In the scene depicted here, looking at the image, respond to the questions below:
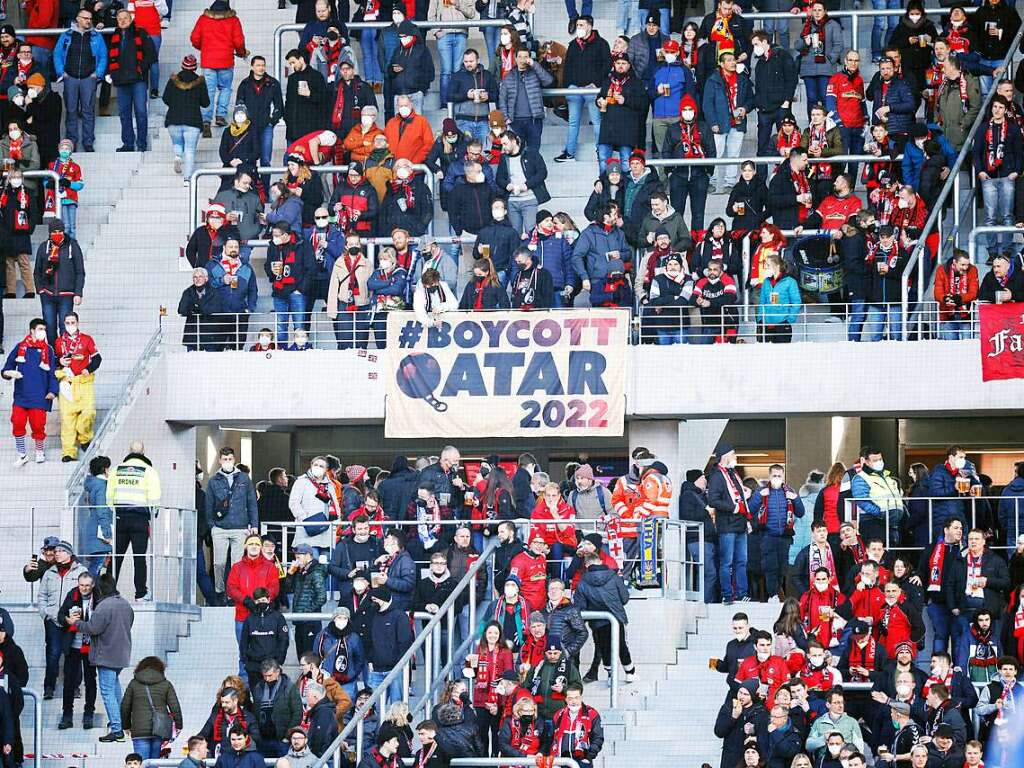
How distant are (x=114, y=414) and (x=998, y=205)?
29.7 ft

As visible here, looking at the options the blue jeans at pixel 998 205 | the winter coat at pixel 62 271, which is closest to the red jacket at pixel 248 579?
→ the winter coat at pixel 62 271

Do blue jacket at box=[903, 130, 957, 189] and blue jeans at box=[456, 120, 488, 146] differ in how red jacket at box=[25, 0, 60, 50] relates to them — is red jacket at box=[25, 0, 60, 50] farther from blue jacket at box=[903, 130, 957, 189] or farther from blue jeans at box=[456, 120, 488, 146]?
blue jacket at box=[903, 130, 957, 189]

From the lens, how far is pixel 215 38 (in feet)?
88.3

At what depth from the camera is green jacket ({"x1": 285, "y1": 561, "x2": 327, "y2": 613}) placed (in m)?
20.7

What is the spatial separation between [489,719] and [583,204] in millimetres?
8807

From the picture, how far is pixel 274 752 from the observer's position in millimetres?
18859

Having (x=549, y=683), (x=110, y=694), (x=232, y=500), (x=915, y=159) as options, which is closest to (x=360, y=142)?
(x=232, y=500)

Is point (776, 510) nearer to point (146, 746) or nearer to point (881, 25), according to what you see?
point (146, 746)

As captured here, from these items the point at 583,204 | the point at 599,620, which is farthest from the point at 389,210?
the point at 599,620

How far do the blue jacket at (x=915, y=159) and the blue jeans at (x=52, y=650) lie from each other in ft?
32.5

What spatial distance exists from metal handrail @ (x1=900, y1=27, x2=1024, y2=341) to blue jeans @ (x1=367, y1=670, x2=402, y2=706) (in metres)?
6.52

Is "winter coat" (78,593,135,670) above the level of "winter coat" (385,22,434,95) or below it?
below

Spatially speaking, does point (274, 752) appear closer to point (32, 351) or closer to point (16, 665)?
point (16, 665)

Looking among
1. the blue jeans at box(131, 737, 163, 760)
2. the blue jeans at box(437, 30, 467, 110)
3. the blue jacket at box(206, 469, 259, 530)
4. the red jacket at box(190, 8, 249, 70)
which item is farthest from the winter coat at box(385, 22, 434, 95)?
the blue jeans at box(131, 737, 163, 760)
